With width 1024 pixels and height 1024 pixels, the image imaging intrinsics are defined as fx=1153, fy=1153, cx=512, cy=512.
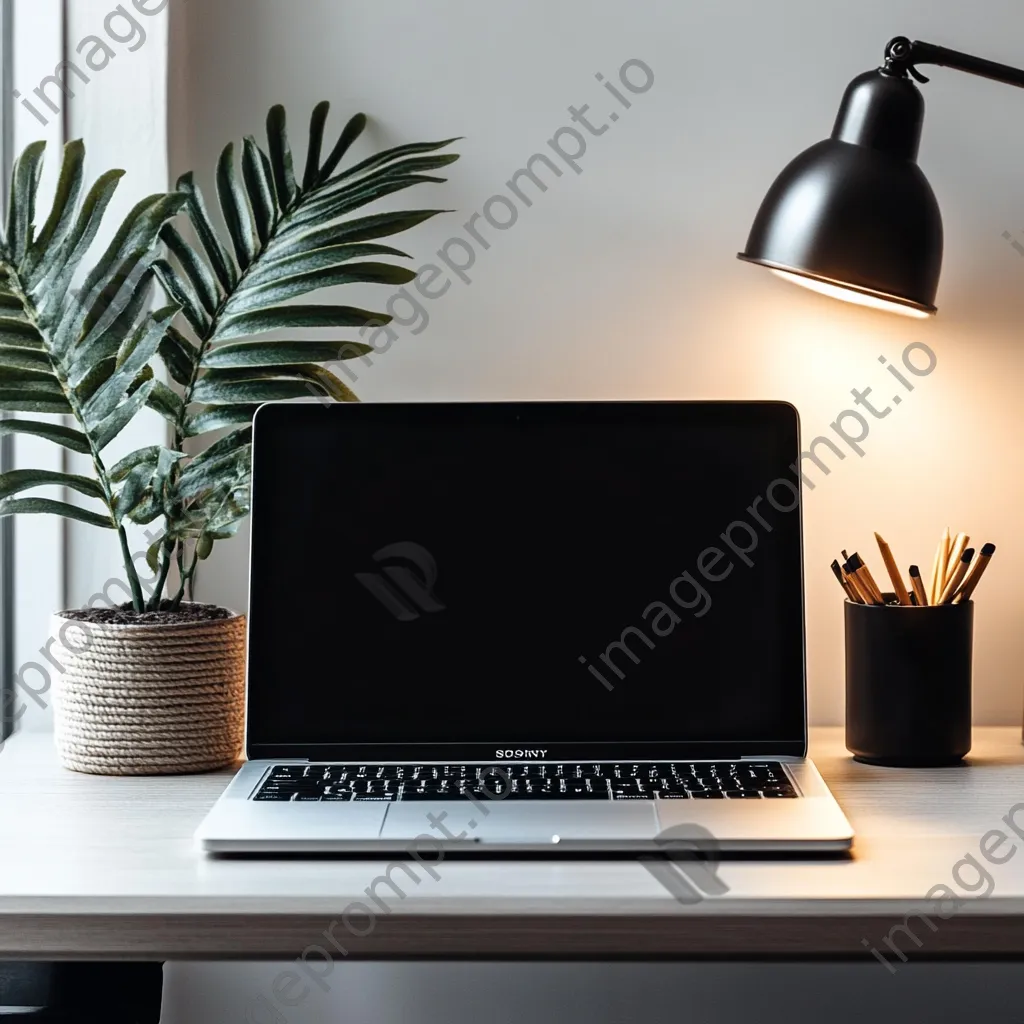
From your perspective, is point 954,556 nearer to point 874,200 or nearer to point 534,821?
point 874,200

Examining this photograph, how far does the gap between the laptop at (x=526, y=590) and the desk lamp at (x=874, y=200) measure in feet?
0.51

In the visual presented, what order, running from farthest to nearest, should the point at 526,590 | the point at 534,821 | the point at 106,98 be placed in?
the point at 106,98
the point at 526,590
the point at 534,821

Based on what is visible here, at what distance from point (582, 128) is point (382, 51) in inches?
9.1

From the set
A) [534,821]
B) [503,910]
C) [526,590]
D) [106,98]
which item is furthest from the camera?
[106,98]

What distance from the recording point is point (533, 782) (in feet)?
3.09

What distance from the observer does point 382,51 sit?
48.9 inches

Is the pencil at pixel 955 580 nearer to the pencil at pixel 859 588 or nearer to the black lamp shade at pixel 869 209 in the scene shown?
the pencil at pixel 859 588

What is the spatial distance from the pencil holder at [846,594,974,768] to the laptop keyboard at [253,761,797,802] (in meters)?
0.14


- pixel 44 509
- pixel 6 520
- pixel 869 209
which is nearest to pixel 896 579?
pixel 869 209

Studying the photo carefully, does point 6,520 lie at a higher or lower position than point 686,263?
lower

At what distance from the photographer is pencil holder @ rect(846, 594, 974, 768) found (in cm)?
106

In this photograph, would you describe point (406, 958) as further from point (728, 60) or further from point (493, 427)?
point (728, 60)

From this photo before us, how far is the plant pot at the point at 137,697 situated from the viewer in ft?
3.42

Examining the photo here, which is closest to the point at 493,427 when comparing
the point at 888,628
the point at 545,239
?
the point at 545,239
